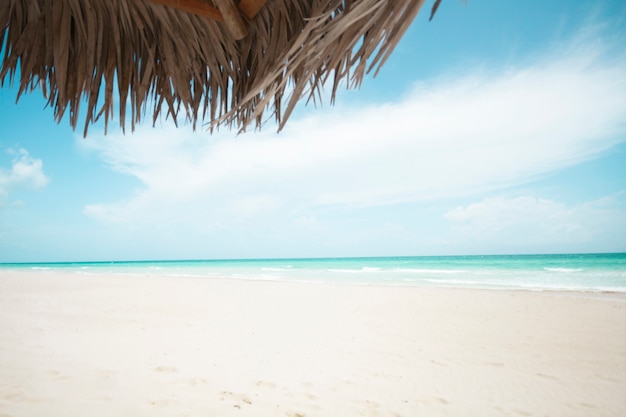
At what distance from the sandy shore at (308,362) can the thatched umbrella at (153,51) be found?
2091 millimetres

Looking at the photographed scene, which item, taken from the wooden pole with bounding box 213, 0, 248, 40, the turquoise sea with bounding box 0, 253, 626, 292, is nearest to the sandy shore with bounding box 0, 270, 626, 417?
the wooden pole with bounding box 213, 0, 248, 40

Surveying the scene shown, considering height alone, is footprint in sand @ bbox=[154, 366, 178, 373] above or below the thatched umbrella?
below

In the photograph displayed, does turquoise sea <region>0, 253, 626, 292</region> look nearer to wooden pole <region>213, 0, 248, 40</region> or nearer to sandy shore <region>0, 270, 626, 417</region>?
sandy shore <region>0, 270, 626, 417</region>

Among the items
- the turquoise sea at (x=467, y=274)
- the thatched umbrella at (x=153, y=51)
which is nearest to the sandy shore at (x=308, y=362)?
the thatched umbrella at (x=153, y=51)

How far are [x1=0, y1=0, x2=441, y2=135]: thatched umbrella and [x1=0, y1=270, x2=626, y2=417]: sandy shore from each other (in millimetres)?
2091

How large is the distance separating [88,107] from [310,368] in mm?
2899

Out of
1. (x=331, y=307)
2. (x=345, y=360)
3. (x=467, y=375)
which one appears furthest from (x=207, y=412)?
(x=331, y=307)

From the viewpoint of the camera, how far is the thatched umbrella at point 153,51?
1407mm

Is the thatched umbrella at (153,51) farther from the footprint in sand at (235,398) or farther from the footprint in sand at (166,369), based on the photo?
the footprint in sand at (166,369)

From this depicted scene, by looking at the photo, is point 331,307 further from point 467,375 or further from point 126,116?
point 126,116

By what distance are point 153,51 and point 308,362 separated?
3.12m

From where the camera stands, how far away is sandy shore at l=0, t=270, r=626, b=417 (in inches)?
97.7

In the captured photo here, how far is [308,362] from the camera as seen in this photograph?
3.42 meters

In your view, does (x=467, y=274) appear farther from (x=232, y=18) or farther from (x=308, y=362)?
(x=232, y=18)
